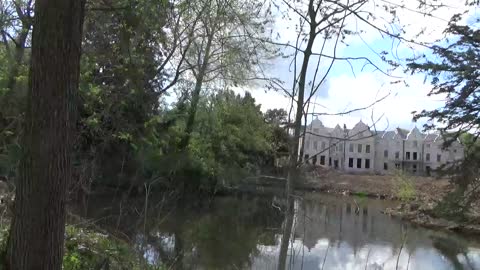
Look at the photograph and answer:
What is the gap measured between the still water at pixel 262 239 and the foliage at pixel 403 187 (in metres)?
11.5

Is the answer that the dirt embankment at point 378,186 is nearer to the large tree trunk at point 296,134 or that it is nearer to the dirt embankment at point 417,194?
the dirt embankment at point 417,194

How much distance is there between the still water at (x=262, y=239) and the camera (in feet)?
35.0

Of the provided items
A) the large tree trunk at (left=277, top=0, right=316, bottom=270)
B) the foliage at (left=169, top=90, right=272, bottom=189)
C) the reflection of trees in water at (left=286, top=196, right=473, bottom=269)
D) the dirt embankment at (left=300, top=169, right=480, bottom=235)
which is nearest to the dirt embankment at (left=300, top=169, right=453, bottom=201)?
the dirt embankment at (left=300, top=169, right=480, bottom=235)

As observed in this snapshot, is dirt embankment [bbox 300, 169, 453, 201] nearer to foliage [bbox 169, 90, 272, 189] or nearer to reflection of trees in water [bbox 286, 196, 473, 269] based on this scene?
reflection of trees in water [bbox 286, 196, 473, 269]

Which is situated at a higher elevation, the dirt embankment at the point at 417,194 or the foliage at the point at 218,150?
the foliage at the point at 218,150

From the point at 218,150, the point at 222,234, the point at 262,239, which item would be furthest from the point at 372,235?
the point at 218,150

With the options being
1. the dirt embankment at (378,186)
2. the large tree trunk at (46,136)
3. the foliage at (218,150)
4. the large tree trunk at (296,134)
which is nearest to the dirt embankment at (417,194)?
the dirt embankment at (378,186)

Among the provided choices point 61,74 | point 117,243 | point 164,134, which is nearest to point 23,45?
point 117,243

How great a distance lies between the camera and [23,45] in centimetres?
1648

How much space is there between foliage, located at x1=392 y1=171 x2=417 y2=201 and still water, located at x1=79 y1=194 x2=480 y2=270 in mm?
11457

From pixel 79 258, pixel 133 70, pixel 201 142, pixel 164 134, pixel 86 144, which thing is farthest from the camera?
pixel 201 142

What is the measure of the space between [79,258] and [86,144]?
10350mm

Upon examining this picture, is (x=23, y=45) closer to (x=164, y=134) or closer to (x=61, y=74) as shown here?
(x=61, y=74)

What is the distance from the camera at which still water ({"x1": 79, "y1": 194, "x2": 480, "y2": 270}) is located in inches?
420
